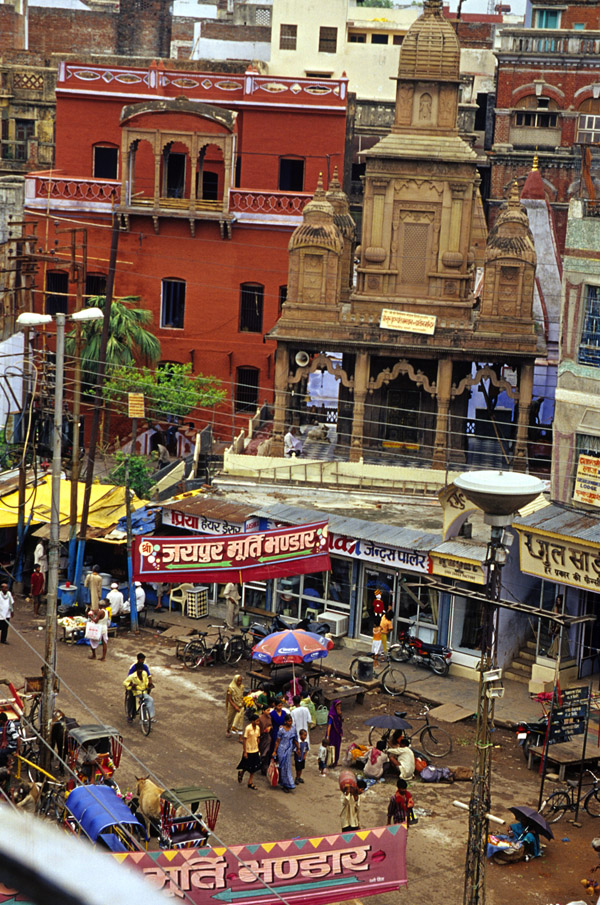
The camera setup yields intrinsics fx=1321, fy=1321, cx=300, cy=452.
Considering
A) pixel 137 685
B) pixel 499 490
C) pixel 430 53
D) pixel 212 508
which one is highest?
pixel 430 53

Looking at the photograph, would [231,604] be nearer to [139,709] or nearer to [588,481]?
[139,709]

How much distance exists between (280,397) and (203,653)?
11.7 meters

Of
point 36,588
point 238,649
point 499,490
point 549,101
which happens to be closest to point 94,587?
point 36,588

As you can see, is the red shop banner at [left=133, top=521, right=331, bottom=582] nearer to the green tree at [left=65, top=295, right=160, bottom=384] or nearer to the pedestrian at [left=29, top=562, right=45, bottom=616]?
the pedestrian at [left=29, top=562, right=45, bottom=616]

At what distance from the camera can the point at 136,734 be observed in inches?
998

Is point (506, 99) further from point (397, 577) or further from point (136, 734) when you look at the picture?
point (136, 734)

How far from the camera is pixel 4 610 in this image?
30766mm

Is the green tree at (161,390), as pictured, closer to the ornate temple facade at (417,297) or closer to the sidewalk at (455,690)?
the ornate temple facade at (417,297)

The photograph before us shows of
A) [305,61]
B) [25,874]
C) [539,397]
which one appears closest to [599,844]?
[25,874]

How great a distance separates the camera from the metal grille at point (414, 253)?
40688 mm

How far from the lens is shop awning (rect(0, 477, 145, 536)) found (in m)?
36.1

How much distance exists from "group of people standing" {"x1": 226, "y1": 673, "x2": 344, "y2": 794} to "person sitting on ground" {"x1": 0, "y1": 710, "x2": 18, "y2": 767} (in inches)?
154

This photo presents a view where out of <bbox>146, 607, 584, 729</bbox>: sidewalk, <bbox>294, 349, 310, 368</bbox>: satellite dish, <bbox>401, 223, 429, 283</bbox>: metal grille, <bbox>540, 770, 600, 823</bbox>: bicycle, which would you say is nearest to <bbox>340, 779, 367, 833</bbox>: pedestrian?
<bbox>540, 770, 600, 823</bbox>: bicycle

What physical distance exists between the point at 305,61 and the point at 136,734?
51.5 meters
